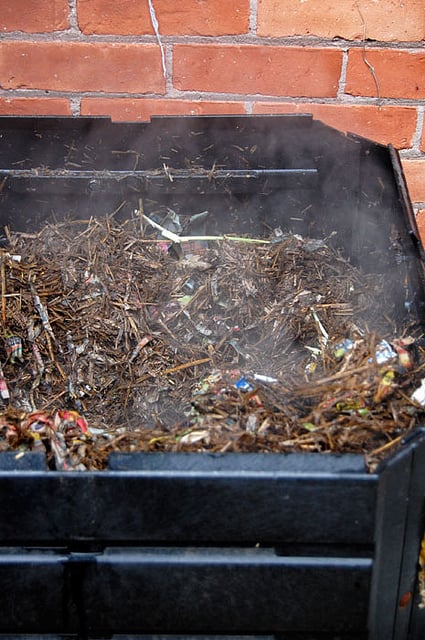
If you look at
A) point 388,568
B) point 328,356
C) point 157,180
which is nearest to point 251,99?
point 157,180

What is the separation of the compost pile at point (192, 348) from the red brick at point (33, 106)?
1.17 ft

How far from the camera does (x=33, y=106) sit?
1716 millimetres

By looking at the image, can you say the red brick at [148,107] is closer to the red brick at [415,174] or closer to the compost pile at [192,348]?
the compost pile at [192,348]

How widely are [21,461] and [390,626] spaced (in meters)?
0.62

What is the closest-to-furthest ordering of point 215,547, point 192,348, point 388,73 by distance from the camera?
point 215,547, point 192,348, point 388,73

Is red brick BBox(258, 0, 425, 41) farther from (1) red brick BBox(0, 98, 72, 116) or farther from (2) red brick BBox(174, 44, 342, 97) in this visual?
(1) red brick BBox(0, 98, 72, 116)

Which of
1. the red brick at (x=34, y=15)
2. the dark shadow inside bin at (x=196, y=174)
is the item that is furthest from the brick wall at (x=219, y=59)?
the dark shadow inside bin at (x=196, y=174)

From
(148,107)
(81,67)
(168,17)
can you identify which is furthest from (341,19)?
(81,67)

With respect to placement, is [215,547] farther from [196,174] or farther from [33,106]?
[33,106]


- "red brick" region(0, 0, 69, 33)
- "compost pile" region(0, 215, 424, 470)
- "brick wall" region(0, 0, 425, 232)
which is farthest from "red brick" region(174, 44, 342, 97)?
"compost pile" region(0, 215, 424, 470)

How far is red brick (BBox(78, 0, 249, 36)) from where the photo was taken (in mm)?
1625

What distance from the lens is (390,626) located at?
3.30 ft

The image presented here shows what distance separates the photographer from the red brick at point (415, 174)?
1791mm

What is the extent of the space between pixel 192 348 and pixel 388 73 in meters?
0.93
